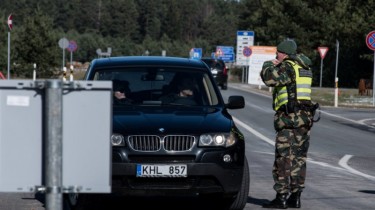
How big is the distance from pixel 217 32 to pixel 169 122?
167 m

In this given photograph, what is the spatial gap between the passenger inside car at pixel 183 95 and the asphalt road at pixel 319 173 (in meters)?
1.12

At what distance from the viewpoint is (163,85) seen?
35.7 feet

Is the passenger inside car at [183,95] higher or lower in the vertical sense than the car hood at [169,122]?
higher

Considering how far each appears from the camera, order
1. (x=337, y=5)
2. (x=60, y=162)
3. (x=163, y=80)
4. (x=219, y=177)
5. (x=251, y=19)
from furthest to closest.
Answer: (x=251, y=19) < (x=337, y=5) < (x=163, y=80) < (x=219, y=177) < (x=60, y=162)

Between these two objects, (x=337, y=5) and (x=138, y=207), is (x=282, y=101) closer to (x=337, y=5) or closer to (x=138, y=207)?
(x=138, y=207)

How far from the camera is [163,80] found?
35.9ft

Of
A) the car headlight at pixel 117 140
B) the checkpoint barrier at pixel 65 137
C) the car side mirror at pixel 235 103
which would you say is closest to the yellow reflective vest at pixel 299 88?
the car side mirror at pixel 235 103

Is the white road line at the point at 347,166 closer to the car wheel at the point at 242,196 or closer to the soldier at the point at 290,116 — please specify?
the soldier at the point at 290,116

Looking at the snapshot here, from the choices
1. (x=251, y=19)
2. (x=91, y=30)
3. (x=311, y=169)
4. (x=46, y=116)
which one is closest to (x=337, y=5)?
(x=251, y=19)

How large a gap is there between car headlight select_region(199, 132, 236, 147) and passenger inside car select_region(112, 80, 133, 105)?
1483mm

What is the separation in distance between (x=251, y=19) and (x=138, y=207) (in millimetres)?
92012

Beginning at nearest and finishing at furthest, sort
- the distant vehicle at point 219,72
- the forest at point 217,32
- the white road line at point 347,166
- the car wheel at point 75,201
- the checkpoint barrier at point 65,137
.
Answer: the checkpoint barrier at point 65,137 < the car wheel at point 75,201 < the white road line at point 347,166 < the distant vehicle at point 219,72 < the forest at point 217,32

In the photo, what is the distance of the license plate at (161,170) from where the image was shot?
9.13 meters

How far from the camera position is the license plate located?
9133 mm
